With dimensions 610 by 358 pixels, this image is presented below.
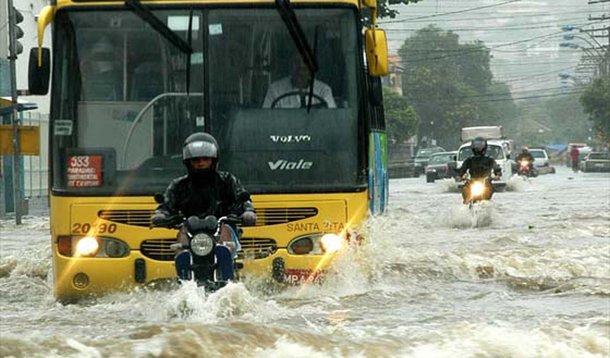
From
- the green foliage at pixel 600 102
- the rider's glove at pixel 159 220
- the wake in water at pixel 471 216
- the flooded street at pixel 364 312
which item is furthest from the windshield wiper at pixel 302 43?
the green foliage at pixel 600 102

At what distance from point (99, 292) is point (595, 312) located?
4.07 metres

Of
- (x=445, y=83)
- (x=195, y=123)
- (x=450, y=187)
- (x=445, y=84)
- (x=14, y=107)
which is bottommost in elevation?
(x=450, y=187)

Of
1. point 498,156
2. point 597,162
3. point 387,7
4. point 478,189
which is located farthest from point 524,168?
point 478,189

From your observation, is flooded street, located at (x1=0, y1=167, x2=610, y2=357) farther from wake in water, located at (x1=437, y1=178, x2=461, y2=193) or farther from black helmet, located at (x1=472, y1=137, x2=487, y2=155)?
wake in water, located at (x1=437, y1=178, x2=461, y2=193)

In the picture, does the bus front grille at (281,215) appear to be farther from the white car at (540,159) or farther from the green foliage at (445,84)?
the green foliage at (445,84)

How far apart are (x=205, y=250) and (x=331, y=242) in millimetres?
2001

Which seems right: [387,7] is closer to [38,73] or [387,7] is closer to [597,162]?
[38,73]

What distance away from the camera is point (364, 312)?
1093 cm

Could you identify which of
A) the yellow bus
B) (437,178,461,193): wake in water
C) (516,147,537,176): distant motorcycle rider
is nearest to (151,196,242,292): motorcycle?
the yellow bus

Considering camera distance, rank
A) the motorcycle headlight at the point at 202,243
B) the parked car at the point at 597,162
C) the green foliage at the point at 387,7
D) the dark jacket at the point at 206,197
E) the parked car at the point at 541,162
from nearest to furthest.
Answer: the motorcycle headlight at the point at 202,243 → the dark jacket at the point at 206,197 → the green foliage at the point at 387,7 → the parked car at the point at 541,162 → the parked car at the point at 597,162

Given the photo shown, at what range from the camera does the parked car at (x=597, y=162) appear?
7662 centimetres

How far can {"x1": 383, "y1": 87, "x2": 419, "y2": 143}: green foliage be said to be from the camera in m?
104

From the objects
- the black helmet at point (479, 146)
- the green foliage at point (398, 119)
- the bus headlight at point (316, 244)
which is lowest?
the bus headlight at point (316, 244)

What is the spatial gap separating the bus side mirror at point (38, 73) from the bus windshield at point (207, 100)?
0.43 feet
